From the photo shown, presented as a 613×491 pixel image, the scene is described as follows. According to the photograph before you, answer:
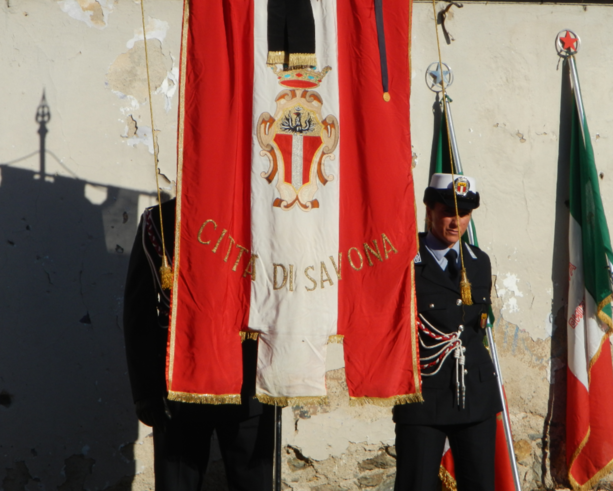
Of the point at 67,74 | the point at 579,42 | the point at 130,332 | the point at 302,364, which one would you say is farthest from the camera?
the point at 579,42

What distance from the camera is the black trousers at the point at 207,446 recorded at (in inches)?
104

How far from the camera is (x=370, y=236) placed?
2580 mm

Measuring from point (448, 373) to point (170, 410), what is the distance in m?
1.08

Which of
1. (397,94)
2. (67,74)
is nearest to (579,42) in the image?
(397,94)

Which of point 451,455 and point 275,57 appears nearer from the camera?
point 275,57

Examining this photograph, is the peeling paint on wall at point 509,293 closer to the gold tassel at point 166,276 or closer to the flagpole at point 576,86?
the flagpole at point 576,86

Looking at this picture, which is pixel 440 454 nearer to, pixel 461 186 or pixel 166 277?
pixel 461 186

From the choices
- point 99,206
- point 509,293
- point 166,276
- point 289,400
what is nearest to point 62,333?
point 99,206

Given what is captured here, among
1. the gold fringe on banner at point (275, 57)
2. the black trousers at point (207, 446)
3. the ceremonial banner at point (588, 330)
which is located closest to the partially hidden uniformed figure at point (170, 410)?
the black trousers at point (207, 446)

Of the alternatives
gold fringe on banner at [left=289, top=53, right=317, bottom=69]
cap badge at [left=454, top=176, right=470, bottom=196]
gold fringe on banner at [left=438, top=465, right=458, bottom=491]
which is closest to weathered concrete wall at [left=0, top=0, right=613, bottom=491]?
gold fringe on banner at [left=438, top=465, right=458, bottom=491]

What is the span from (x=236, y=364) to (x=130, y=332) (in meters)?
0.49

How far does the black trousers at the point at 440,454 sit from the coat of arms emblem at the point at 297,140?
0.99 m

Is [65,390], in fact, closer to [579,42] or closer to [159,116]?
[159,116]

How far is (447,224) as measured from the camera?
284 centimetres
